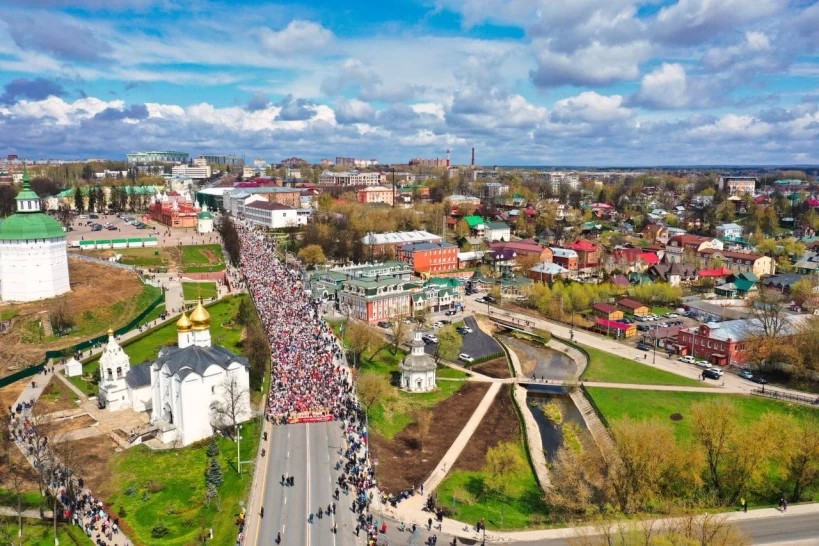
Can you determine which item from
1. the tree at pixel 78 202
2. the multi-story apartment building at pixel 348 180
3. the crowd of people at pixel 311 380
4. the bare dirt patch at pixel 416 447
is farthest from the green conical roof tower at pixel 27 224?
the multi-story apartment building at pixel 348 180

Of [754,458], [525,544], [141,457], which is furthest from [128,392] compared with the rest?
[754,458]

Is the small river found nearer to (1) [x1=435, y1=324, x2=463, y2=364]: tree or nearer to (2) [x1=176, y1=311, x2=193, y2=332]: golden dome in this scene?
(1) [x1=435, y1=324, x2=463, y2=364]: tree

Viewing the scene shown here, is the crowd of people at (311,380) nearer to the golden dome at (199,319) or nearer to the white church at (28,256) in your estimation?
the golden dome at (199,319)

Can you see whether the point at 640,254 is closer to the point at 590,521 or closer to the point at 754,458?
the point at 754,458

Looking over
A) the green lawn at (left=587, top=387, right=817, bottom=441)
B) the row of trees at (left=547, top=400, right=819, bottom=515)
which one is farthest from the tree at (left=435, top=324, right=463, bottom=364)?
the row of trees at (left=547, top=400, right=819, bottom=515)

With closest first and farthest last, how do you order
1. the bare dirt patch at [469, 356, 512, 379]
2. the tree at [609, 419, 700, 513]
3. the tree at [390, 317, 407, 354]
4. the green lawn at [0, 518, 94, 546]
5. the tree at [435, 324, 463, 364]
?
the green lawn at [0, 518, 94, 546], the tree at [609, 419, 700, 513], the bare dirt patch at [469, 356, 512, 379], the tree at [435, 324, 463, 364], the tree at [390, 317, 407, 354]

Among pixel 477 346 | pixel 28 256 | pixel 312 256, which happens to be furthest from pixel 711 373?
pixel 28 256

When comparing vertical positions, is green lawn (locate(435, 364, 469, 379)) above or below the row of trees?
below
